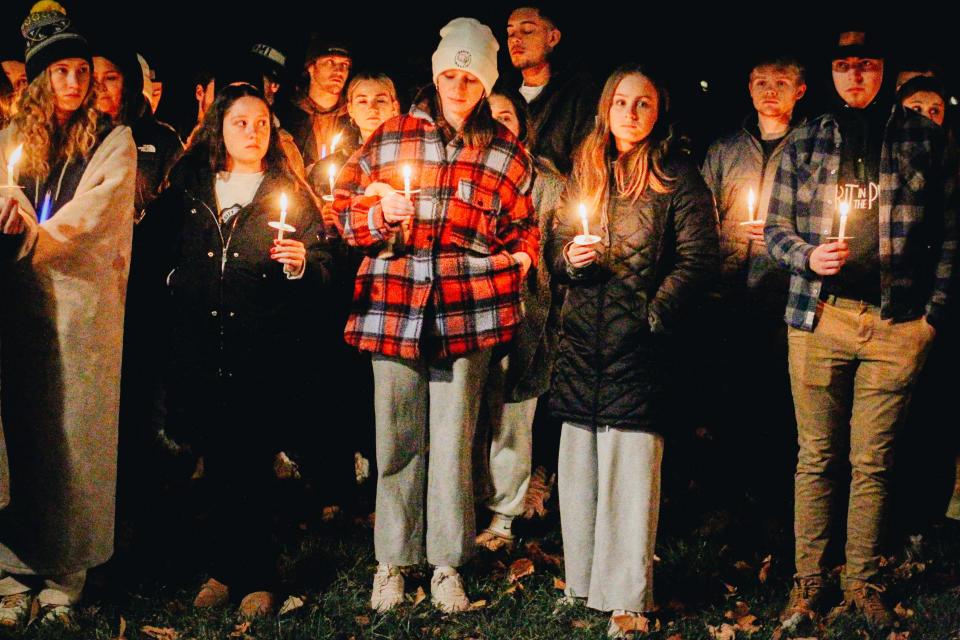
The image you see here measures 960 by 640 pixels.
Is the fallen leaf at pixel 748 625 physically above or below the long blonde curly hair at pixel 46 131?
below

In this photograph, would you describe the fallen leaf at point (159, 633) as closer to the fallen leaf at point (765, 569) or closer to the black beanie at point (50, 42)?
the black beanie at point (50, 42)

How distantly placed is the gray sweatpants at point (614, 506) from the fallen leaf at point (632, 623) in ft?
0.14

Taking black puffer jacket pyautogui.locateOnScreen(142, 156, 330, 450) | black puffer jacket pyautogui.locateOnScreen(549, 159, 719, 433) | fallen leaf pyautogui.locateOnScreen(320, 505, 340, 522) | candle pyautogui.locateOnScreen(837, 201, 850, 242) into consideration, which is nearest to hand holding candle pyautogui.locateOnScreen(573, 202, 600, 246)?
black puffer jacket pyautogui.locateOnScreen(549, 159, 719, 433)

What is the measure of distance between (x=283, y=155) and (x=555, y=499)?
2.88 m

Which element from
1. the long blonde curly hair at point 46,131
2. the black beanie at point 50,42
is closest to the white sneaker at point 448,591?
the long blonde curly hair at point 46,131

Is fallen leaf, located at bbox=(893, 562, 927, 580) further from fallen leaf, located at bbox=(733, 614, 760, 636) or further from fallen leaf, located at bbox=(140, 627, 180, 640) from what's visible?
fallen leaf, located at bbox=(140, 627, 180, 640)

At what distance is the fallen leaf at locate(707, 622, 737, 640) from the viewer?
5.09 meters

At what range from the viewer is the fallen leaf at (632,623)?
497cm

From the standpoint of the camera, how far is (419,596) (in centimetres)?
536

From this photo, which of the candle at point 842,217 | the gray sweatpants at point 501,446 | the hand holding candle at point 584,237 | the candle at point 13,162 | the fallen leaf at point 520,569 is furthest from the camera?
the gray sweatpants at point 501,446

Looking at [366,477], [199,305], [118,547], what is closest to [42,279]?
[199,305]

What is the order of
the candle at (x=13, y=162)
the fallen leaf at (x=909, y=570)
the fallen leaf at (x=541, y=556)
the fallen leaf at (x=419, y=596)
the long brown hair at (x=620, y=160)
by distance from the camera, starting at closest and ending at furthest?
1. the candle at (x=13, y=162)
2. the long brown hair at (x=620, y=160)
3. the fallen leaf at (x=419, y=596)
4. the fallen leaf at (x=909, y=570)
5. the fallen leaf at (x=541, y=556)

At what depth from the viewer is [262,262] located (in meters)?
5.23

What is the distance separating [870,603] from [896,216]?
1.91 meters
